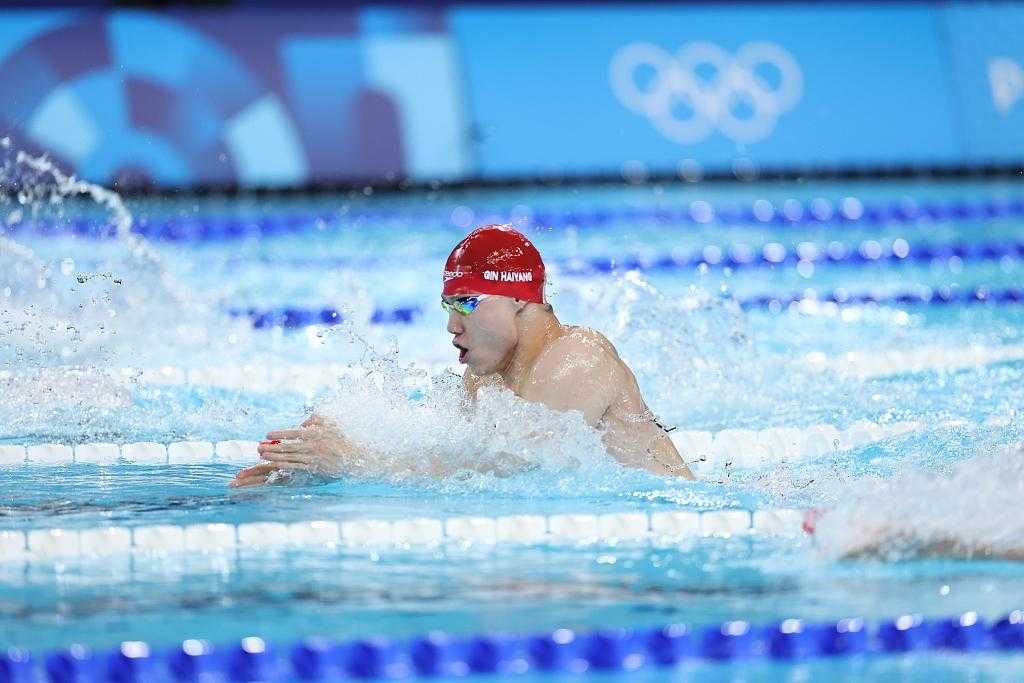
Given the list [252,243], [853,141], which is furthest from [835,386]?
[853,141]

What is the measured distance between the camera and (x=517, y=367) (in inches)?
131

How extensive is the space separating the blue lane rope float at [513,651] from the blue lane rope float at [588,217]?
203 inches

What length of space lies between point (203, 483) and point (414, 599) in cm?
102

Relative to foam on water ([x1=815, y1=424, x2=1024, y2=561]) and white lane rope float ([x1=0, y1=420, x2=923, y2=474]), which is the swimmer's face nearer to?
white lane rope float ([x1=0, y1=420, x2=923, y2=474])

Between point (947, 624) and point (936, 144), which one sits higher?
point (936, 144)

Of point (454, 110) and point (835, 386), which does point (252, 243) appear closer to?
point (454, 110)

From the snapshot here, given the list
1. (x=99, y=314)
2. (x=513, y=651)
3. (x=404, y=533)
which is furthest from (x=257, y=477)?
(x=99, y=314)

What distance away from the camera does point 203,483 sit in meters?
3.48

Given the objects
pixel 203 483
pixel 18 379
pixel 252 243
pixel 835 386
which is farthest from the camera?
pixel 252 243

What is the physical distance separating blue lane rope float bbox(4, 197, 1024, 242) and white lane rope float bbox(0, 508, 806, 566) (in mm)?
4511

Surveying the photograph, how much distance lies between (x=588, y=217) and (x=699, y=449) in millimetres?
3903

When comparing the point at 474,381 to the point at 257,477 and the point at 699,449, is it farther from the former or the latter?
the point at 699,449

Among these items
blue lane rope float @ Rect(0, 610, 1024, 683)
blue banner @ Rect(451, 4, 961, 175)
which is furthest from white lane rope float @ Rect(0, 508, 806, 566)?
blue banner @ Rect(451, 4, 961, 175)

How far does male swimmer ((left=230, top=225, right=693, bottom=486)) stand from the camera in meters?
3.21
